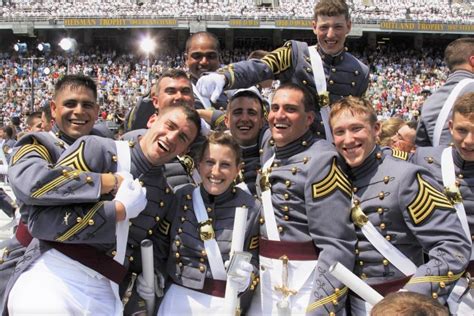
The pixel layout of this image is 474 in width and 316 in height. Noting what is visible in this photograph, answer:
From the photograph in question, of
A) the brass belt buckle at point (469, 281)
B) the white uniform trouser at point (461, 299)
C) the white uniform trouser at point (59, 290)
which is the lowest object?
the white uniform trouser at point (461, 299)

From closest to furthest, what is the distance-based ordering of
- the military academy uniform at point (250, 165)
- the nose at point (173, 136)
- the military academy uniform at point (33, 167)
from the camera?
the military academy uniform at point (33, 167), the nose at point (173, 136), the military academy uniform at point (250, 165)

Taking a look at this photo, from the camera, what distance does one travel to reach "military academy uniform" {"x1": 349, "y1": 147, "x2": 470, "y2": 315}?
291 cm

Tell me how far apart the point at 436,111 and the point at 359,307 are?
158cm

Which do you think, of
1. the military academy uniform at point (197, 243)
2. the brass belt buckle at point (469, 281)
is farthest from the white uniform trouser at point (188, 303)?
the brass belt buckle at point (469, 281)

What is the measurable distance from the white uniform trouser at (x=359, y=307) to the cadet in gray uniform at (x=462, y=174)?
1.74 ft

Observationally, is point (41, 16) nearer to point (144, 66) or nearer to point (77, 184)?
point (144, 66)

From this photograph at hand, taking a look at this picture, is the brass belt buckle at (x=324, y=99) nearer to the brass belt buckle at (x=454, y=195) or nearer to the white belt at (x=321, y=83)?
the white belt at (x=321, y=83)

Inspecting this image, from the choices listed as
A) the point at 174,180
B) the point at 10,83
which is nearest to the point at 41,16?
the point at 10,83

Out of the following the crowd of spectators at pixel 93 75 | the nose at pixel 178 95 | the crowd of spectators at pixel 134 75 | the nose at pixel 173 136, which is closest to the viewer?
the nose at pixel 173 136

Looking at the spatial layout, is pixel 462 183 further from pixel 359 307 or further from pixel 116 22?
pixel 116 22

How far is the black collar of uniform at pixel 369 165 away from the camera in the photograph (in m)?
3.23

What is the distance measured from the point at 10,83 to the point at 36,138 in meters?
31.1

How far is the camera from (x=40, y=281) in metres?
3.15

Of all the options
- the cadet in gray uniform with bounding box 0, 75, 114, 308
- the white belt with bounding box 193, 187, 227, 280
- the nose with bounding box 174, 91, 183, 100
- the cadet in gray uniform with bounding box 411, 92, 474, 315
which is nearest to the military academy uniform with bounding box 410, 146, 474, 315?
the cadet in gray uniform with bounding box 411, 92, 474, 315
